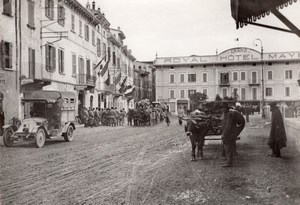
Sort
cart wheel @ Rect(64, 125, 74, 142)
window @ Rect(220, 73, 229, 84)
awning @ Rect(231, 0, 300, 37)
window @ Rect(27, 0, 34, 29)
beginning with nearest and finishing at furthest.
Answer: awning @ Rect(231, 0, 300, 37) → cart wheel @ Rect(64, 125, 74, 142) → window @ Rect(27, 0, 34, 29) → window @ Rect(220, 73, 229, 84)

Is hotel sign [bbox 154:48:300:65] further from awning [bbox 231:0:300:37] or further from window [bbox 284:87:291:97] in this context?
awning [bbox 231:0:300:37]

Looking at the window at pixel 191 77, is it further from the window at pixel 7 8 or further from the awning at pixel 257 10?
the awning at pixel 257 10

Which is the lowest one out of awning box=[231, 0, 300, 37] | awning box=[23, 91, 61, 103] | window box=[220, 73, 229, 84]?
awning box=[23, 91, 61, 103]

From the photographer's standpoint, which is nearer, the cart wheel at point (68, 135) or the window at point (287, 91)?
the cart wheel at point (68, 135)

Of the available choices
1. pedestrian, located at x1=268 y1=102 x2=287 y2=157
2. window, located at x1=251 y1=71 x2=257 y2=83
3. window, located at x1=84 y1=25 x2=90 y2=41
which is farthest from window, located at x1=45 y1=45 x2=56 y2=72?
window, located at x1=251 y1=71 x2=257 y2=83

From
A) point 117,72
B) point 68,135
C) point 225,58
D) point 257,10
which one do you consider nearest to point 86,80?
point 117,72

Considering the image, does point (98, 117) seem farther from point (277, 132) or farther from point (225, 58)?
point (225, 58)

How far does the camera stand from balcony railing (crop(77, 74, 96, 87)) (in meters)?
24.8

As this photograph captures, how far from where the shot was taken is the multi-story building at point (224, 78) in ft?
145

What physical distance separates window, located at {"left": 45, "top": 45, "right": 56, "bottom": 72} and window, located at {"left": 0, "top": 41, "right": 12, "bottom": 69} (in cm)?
421

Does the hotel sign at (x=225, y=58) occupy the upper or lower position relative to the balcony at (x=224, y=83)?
upper

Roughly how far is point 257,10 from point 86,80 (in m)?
21.1

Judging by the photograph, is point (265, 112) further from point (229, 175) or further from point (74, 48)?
point (229, 175)

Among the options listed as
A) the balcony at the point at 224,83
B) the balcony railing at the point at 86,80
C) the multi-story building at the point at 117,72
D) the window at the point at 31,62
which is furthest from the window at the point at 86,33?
the balcony at the point at 224,83
